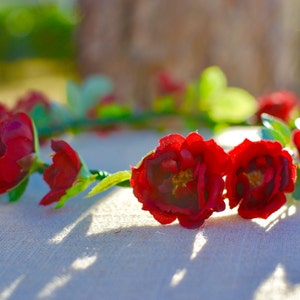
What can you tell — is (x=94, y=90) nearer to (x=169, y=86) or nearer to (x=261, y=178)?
(x=169, y=86)

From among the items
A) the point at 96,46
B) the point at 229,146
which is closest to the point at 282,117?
the point at 229,146

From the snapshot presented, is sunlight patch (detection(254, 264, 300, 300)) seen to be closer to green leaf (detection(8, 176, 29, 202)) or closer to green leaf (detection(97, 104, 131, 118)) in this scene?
green leaf (detection(8, 176, 29, 202))

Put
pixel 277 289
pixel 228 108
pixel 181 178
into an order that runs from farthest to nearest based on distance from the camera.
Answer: pixel 228 108, pixel 181 178, pixel 277 289

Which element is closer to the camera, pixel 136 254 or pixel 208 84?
pixel 136 254

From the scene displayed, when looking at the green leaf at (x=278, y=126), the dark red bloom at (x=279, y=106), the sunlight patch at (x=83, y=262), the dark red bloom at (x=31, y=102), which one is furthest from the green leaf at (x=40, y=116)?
the sunlight patch at (x=83, y=262)

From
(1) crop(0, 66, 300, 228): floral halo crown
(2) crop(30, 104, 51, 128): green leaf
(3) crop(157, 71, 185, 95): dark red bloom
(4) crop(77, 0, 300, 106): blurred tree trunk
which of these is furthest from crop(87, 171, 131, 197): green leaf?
(4) crop(77, 0, 300, 106): blurred tree trunk

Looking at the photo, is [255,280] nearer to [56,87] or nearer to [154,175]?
[154,175]

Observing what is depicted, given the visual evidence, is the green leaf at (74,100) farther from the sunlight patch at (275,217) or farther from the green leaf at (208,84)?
the sunlight patch at (275,217)

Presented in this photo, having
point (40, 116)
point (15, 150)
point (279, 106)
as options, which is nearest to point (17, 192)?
point (15, 150)
